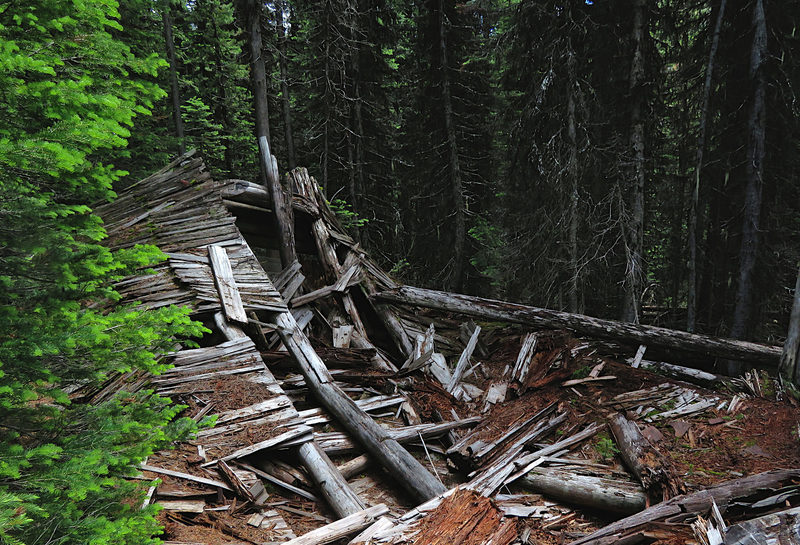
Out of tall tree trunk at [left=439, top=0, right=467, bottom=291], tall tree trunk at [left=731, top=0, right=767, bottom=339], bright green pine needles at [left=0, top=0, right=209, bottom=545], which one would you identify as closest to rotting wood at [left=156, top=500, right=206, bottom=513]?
bright green pine needles at [left=0, top=0, right=209, bottom=545]

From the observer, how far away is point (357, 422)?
5379mm

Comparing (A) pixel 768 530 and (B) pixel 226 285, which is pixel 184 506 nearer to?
(B) pixel 226 285

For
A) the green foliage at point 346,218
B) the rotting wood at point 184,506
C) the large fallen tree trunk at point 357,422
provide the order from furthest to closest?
the green foliage at point 346,218 < the large fallen tree trunk at point 357,422 < the rotting wood at point 184,506

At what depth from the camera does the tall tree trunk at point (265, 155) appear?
9180 millimetres

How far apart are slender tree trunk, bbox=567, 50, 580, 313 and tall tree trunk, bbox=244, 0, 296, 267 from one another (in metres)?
6.50

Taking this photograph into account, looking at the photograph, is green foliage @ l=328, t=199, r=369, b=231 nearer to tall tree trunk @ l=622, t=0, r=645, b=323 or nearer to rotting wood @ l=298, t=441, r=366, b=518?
tall tree trunk @ l=622, t=0, r=645, b=323

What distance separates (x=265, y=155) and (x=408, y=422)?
282 inches

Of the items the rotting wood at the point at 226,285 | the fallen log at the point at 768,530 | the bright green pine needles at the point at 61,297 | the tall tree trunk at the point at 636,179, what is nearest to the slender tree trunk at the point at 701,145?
the tall tree trunk at the point at 636,179

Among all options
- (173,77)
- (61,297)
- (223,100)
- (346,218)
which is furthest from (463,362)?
(223,100)

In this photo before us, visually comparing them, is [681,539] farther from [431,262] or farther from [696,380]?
[431,262]

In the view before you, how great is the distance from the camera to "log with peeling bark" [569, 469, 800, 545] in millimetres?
3406

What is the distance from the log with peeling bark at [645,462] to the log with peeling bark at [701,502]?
0.99 feet

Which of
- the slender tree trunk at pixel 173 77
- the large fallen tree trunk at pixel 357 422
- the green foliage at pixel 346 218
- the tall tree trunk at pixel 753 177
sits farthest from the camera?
the slender tree trunk at pixel 173 77

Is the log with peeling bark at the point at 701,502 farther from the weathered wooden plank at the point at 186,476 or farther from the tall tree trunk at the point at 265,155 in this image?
the tall tree trunk at the point at 265,155
